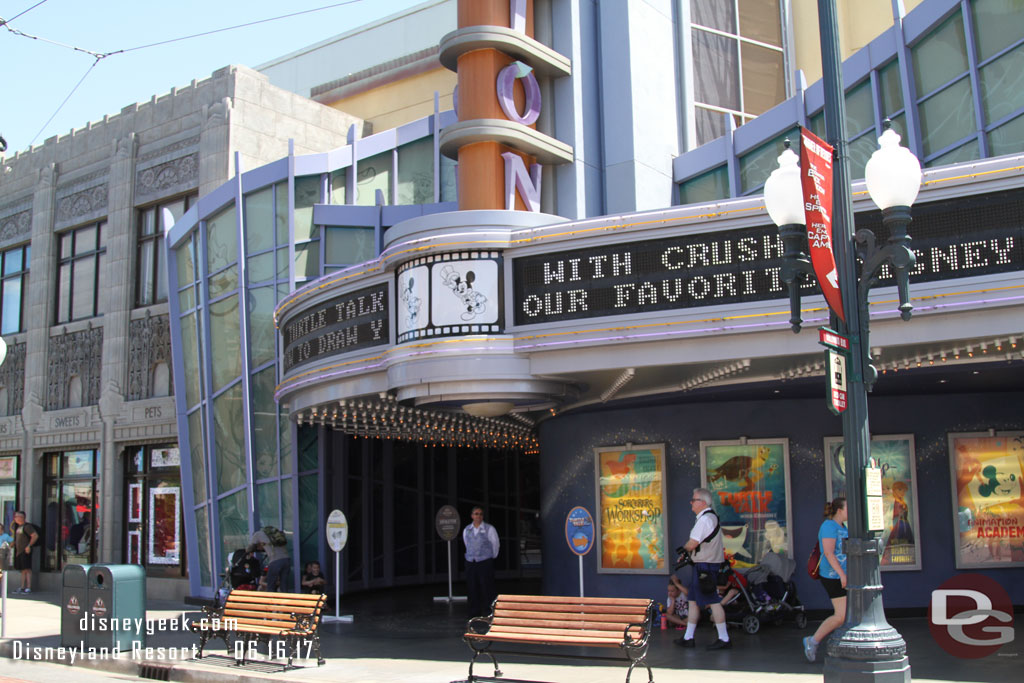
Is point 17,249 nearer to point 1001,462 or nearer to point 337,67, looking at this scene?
point 337,67

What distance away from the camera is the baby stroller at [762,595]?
45.4 feet

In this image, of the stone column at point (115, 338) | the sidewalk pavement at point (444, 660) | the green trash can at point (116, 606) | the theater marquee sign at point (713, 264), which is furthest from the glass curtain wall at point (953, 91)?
the stone column at point (115, 338)

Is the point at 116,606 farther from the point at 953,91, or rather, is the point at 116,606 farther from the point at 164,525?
the point at 953,91

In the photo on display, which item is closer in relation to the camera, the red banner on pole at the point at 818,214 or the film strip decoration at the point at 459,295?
the red banner on pole at the point at 818,214

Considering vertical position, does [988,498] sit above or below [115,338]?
below

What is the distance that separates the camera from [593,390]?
598 inches

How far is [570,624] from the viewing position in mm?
10555

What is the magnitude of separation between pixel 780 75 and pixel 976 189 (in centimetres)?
1272

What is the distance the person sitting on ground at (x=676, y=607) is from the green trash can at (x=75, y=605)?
8.11 metres

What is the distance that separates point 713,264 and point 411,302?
419cm

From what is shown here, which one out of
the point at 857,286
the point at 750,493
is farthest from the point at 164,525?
the point at 857,286

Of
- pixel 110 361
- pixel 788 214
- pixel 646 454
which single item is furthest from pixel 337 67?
pixel 788 214

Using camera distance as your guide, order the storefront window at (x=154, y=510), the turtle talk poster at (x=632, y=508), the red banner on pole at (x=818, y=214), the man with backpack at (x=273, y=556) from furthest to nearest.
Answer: the storefront window at (x=154, y=510)
the man with backpack at (x=273, y=556)
the turtle talk poster at (x=632, y=508)
the red banner on pole at (x=818, y=214)

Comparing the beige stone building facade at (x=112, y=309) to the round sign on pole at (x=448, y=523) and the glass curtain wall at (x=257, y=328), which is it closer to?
the glass curtain wall at (x=257, y=328)
